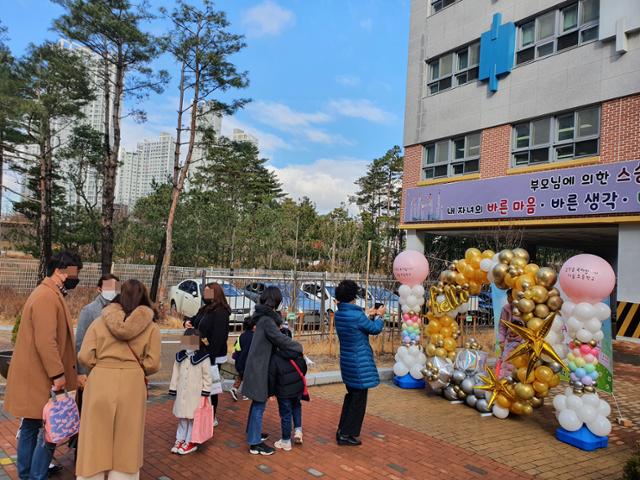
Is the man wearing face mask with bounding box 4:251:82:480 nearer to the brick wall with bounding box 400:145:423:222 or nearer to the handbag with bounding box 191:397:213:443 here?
the handbag with bounding box 191:397:213:443

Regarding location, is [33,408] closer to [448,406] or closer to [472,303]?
[448,406]

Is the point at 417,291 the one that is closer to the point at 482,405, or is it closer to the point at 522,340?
the point at 522,340

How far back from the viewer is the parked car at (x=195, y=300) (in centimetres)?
1188

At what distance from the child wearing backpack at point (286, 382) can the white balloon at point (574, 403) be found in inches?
124

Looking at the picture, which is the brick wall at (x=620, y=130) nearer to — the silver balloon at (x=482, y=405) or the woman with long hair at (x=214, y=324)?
the silver balloon at (x=482, y=405)

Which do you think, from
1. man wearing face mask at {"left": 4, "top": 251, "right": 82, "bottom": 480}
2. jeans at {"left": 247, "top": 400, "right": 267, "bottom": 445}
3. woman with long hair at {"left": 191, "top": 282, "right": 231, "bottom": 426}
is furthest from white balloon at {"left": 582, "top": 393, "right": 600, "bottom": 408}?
man wearing face mask at {"left": 4, "top": 251, "right": 82, "bottom": 480}

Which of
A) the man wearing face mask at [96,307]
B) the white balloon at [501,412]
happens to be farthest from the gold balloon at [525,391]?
the man wearing face mask at [96,307]

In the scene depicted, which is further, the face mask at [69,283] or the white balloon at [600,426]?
the white balloon at [600,426]

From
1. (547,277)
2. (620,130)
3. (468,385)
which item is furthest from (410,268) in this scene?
(620,130)

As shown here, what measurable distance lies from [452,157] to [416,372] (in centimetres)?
1073

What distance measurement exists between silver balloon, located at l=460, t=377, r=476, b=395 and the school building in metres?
7.22

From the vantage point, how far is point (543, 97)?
1409 centimetres

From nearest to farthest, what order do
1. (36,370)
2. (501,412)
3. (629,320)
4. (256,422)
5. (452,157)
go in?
(36,370) → (256,422) → (501,412) → (629,320) → (452,157)

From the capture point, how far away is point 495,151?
1530 centimetres
